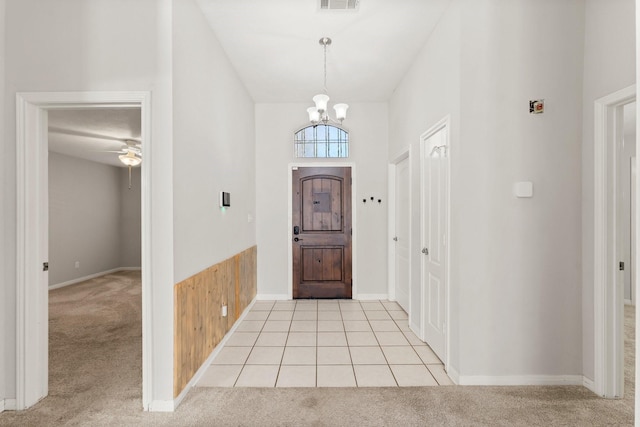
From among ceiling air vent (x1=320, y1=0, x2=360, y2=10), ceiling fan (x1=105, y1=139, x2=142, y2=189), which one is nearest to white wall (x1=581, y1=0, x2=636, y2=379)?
ceiling air vent (x1=320, y1=0, x2=360, y2=10)

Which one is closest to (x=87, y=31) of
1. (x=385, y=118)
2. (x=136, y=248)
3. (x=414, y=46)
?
(x=414, y=46)

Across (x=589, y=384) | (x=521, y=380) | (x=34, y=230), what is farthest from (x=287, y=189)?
(x=589, y=384)

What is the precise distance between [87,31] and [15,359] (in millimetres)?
2178

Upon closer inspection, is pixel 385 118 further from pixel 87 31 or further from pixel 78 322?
pixel 78 322

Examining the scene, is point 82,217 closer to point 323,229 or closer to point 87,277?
point 87,277

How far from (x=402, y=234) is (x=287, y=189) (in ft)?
5.78

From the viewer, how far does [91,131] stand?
4867 millimetres

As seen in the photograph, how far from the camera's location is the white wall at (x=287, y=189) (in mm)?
5012

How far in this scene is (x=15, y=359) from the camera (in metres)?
2.21

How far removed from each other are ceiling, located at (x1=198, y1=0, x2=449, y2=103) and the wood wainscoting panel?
2.11 metres

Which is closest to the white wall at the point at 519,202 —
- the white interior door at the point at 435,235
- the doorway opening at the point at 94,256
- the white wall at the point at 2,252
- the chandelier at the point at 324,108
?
the white interior door at the point at 435,235

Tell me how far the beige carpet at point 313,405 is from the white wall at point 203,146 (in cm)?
89

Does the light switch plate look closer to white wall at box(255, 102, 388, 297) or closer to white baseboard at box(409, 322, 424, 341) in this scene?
white baseboard at box(409, 322, 424, 341)

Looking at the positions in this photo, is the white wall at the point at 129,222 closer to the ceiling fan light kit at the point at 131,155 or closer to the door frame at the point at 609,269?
the ceiling fan light kit at the point at 131,155
